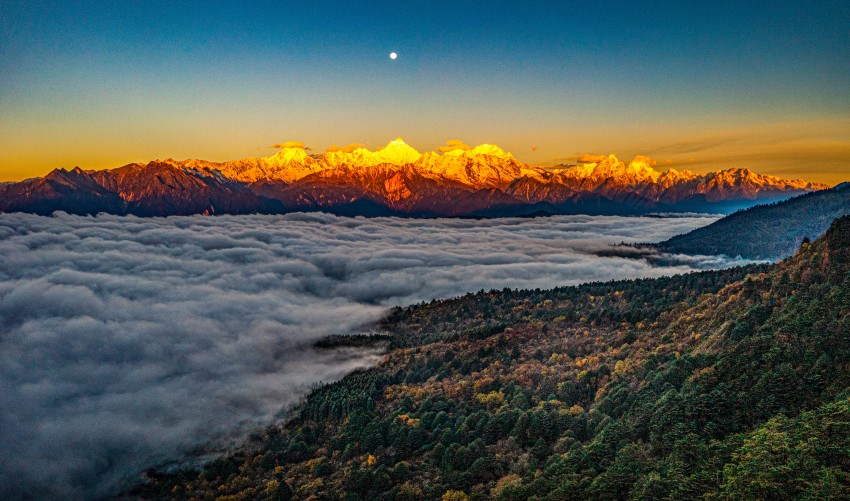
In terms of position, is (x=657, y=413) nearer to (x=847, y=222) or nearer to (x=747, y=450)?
(x=747, y=450)

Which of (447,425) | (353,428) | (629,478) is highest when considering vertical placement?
(629,478)

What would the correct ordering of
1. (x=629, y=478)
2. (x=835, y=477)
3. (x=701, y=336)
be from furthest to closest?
1. (x=701, y=336)
2. (x=629, y=478)
3. (x=835, y=477)

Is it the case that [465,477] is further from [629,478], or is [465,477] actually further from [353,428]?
[353,428]

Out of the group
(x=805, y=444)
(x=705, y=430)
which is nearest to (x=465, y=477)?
(x=705, y=430)

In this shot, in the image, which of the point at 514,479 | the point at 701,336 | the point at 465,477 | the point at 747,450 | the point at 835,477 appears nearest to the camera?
the point at 835,477

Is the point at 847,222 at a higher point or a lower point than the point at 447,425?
higher

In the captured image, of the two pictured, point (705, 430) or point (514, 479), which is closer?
point (705, 430)

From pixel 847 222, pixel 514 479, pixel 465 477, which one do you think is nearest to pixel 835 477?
pixel 514 479
